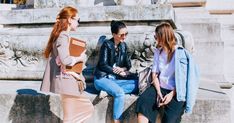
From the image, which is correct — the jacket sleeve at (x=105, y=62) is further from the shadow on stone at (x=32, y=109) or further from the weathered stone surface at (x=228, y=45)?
the weathered stone surface at (x=228, y=45)

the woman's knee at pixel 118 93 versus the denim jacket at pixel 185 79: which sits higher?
the denim jacket at pixel 185 79

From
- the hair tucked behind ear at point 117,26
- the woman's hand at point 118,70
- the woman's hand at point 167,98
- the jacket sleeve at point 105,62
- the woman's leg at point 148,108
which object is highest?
the hair tucked behind ear at point 117,26

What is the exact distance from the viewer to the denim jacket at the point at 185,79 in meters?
3.81

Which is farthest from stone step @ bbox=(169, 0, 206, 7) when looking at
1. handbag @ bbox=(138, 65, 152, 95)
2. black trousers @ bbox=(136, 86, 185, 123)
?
black trousers @ bbox=(136, 86, 185, 123)

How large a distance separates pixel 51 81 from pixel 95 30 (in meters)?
2.18

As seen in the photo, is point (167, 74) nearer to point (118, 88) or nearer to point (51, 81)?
point (118, 88)

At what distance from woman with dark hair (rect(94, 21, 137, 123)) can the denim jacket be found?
0.79 m

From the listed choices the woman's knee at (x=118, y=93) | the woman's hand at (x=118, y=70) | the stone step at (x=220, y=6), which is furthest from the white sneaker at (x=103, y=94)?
the stone step at (x=220, y=6)

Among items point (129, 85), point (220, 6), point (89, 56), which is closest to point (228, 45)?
point (220, 6)

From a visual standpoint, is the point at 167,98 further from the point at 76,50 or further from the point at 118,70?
the point at 76,50

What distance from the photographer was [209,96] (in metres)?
4.45

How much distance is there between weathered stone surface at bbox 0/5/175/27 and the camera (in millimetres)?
5750

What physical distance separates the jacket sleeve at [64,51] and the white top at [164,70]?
937 mm

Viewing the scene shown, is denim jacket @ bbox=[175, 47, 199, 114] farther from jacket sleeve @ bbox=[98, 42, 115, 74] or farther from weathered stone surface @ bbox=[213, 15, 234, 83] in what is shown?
weathered stone surface @ bbox=[213, 15, 234, 83]
